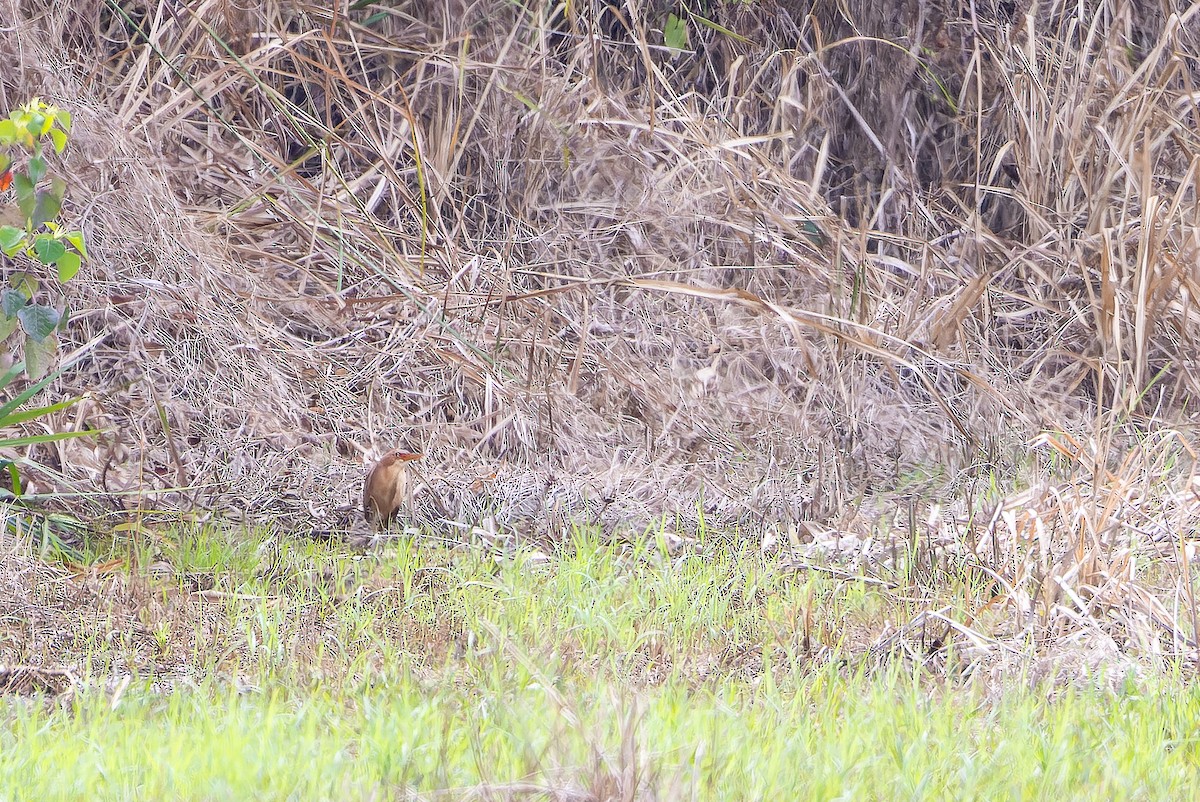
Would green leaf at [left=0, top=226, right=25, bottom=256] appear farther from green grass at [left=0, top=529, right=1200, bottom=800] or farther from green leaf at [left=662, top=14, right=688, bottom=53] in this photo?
green leaf at [left=662, top=14, right=688, bottom=53]

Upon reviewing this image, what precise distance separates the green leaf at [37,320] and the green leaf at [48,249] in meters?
0.21

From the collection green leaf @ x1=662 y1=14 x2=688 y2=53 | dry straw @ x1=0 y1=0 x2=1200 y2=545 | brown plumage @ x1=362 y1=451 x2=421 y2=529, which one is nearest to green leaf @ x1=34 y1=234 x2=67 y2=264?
dry straw @ x1=0 y1=0 x2=1200 y2=545

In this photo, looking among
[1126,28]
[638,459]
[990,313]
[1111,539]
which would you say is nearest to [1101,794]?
[1111,539]

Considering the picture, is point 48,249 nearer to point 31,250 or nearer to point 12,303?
point 31,250

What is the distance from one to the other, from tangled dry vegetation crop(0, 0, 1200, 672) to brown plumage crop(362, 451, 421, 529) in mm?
178

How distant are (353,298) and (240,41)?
46.3 inches

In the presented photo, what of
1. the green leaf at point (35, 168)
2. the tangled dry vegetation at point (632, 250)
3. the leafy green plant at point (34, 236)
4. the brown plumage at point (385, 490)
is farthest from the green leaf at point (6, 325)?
the brown plumage at point (385, 490)

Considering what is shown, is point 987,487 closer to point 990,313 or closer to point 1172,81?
point 990,313

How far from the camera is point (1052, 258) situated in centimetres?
553

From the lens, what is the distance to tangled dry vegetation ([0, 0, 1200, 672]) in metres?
4.52

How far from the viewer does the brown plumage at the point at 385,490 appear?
13.3 ft

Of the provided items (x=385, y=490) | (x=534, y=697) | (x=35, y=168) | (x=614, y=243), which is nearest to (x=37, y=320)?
(x=35, y=168)

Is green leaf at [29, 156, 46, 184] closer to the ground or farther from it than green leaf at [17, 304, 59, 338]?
farther from it

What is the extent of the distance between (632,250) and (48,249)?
8.91 feet
